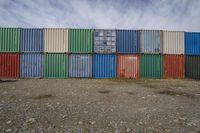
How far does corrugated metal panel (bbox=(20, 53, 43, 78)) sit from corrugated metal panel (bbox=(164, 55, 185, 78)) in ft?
49.1

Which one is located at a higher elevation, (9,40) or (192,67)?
(9,40)

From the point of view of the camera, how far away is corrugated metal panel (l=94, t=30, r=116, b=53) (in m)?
17.9

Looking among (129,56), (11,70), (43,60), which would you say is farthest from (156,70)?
(11,70)

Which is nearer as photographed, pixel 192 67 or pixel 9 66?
pixel 9 66

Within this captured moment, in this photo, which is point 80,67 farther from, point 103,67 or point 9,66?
point 9,66

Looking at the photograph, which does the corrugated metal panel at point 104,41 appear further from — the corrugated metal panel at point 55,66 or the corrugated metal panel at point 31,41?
the corrugated metal panel at point 31,41

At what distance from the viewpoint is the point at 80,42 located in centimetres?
1783

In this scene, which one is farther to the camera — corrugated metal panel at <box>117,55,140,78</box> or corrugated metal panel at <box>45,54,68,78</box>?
corrugated metal panel at <box>117,55,140,78</box>

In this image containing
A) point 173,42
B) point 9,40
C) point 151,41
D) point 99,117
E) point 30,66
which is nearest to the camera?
point 99,117

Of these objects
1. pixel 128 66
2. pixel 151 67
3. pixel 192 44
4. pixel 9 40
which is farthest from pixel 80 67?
pixel 192 44

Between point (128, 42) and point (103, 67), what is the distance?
436 cm

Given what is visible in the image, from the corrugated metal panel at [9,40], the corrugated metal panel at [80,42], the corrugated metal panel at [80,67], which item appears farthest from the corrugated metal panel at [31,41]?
the corrugated metal panel at [80,67]

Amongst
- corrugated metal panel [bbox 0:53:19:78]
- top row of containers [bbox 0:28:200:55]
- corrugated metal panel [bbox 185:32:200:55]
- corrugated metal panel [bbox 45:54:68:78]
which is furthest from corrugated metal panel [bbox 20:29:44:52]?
corrugated metal panel [bbox 185:32:200:55]

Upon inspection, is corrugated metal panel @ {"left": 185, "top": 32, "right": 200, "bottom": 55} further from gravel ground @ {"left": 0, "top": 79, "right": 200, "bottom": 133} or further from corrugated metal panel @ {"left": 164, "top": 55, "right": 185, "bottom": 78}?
gravel ground @ {"left": 0, "top": 79, "right": 200, "bottom": 133}
